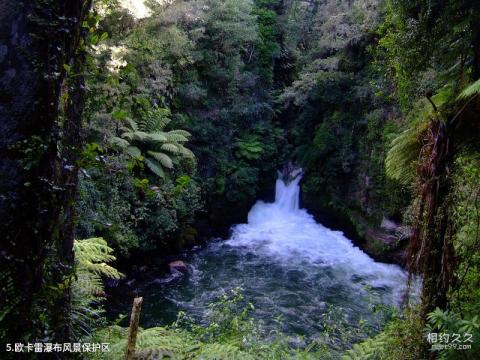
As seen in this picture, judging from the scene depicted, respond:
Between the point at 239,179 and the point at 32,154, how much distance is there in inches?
482

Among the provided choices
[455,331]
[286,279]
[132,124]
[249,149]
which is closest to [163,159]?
[132,124]

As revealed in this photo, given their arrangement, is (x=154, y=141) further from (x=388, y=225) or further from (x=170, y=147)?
(x=388, y=225)

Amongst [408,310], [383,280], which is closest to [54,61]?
[408,310]

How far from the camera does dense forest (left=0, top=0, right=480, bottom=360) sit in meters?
1.71

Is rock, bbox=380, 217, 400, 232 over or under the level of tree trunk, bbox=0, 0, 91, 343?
under

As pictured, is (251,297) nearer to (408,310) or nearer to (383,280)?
(383,280)

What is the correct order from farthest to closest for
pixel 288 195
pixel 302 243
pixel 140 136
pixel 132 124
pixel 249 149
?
pixel 288 195 → pixel 249 149 → pixel 302 243 → pixel 132 124 → pixel 140 136

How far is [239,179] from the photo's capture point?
13836 millimetres

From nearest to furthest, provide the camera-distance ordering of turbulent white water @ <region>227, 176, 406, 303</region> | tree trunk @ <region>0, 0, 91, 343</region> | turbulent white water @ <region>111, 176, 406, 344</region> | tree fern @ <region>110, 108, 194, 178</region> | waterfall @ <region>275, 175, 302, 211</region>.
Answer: tree trunk @ <region>0, 0, 91, 343</region> → turbulent white water @ <region>111, 176, 406, 344</region> → tree fern @ <region>110, 108, 194, 178</region> → turbulent white water @ <region>227, 176, 406, 303</region> → waterfall @ <region>275, 175, 302, 211</region>

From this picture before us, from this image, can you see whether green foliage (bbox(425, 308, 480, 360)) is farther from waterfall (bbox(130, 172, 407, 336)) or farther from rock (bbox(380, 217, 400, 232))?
rock (bbox(380, 217, 400, 232))

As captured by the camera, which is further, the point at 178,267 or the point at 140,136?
the point at 178,267

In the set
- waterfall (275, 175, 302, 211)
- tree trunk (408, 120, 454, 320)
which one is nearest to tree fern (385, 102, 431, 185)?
tree trunk (408, 120, 454, 320)

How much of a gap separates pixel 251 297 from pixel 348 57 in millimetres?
8790

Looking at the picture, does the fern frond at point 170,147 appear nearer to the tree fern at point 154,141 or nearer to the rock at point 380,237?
→ the tree fern at point 154,141
